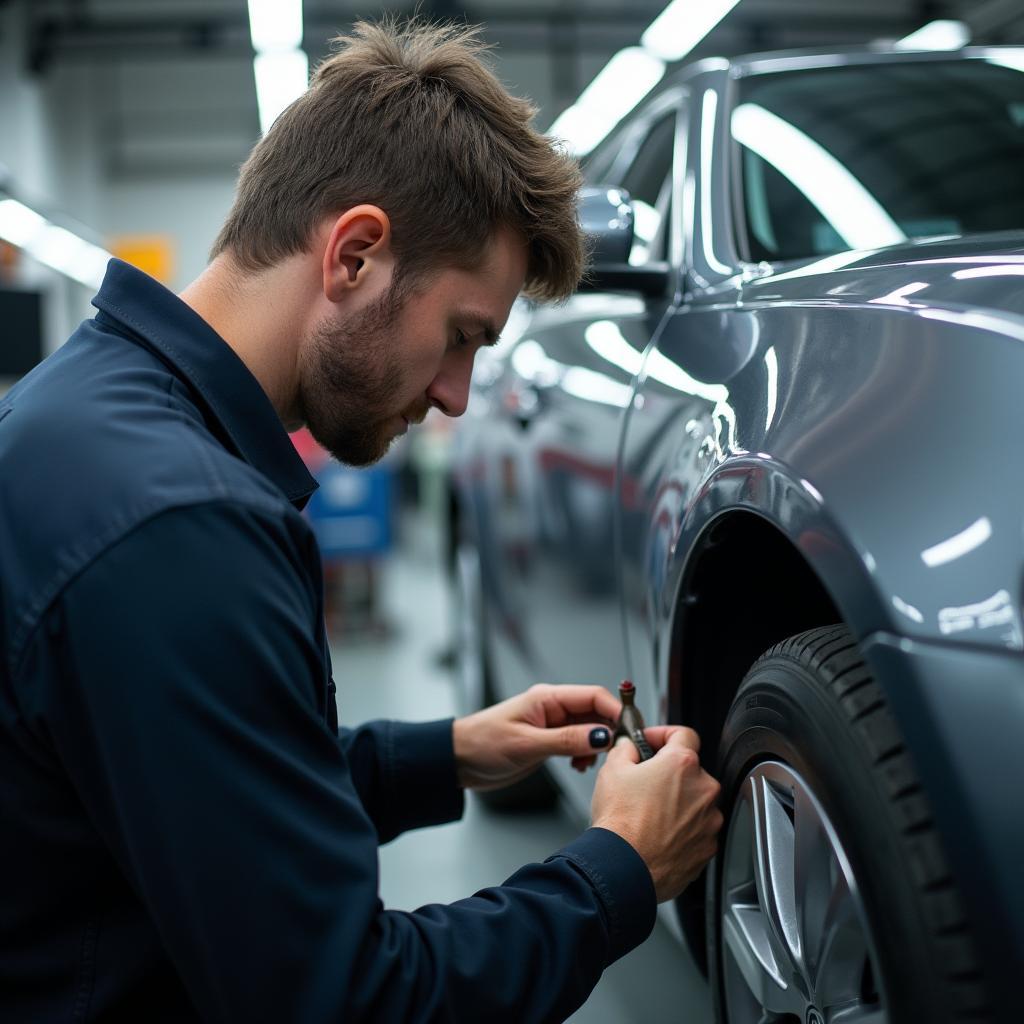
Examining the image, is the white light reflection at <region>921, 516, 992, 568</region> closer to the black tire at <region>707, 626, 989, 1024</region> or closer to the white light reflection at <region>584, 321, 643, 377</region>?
the black tire at <region>707, 626, 989, 1024</region>

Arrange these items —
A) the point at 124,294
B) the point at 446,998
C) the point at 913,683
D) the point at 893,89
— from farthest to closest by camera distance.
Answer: the point at 893,89 < the point at 124,294 < the point at 446,998 < the point at 913,683

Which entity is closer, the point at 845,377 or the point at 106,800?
the point at 106,800

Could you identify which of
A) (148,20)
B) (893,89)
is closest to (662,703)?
(893,89)

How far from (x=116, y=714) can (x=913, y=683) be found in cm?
53

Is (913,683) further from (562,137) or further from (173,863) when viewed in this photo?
(562,137)

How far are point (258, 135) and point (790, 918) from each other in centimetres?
614

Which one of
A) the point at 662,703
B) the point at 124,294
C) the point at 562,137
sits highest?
the point at 562,137

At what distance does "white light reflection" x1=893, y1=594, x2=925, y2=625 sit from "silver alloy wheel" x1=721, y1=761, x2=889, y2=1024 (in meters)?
0.22

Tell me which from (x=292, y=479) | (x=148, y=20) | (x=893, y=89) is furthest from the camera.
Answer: (x=148, y=20)

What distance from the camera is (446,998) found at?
89cm

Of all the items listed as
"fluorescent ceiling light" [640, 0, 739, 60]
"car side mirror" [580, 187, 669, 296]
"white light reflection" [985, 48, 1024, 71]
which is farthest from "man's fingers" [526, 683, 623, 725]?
"fluorescent ceiling light" [640, 0, 739, 60]

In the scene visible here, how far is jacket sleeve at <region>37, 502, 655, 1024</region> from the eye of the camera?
2.55 feet

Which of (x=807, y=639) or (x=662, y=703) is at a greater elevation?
(x=807, y=639)

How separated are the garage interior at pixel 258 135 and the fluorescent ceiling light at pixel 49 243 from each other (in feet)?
0.04
